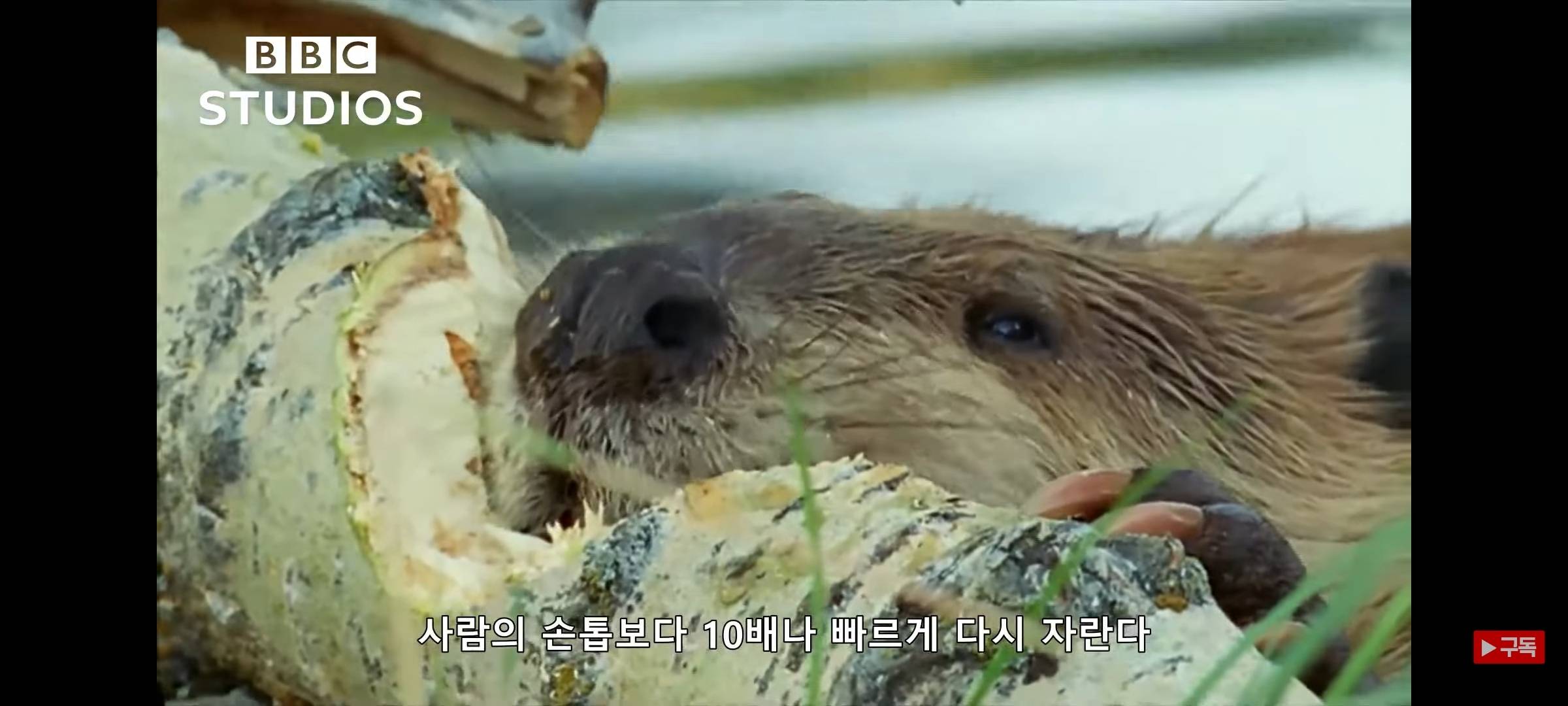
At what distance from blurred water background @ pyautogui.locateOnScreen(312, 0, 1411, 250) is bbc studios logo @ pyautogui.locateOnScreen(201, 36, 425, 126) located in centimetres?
2

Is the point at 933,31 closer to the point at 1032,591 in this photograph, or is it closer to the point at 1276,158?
the point at 1276,158

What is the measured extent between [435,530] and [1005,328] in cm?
50

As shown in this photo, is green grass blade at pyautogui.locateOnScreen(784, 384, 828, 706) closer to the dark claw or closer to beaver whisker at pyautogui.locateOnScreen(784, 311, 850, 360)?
beaver whisker at pyautogui.locateOnScreen(784, 311, 850, 360)

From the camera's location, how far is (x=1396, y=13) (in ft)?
4.13

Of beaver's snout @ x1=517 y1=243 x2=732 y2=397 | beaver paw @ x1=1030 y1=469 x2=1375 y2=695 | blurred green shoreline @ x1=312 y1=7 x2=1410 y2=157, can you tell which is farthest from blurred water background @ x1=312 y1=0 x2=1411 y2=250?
beaver paw @ x1=1030 y1=469 x2=1375 y2=695

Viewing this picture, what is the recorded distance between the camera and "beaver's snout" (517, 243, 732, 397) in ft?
3.74

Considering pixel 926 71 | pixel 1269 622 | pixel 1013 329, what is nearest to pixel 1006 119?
pixel 926 71

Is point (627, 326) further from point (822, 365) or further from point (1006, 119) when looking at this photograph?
point (1006, 119)

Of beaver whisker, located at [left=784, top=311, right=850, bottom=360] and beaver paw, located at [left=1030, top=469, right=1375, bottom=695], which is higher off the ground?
beaver whisker, located at [left=784, top=311, right=850, bottom=360]

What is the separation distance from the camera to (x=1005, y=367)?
123cm

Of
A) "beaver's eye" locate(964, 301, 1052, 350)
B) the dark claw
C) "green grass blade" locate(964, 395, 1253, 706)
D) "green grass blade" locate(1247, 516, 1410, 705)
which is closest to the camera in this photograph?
"green grass blade" locate(1247, 516, 1410, 705)
